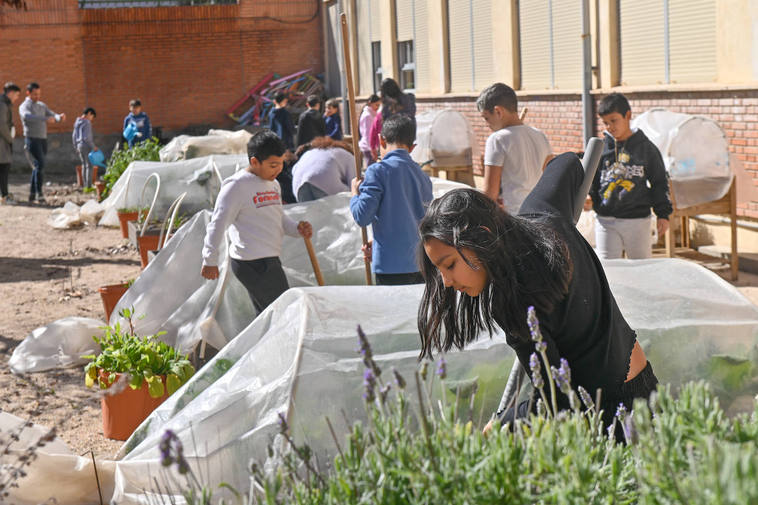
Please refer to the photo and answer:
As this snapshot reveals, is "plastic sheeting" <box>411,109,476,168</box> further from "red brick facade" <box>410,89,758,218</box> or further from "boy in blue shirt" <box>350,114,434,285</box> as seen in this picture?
"boy in blue shirt" <box>350,114,434,285</box>

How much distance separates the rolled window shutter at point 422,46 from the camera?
18.6m

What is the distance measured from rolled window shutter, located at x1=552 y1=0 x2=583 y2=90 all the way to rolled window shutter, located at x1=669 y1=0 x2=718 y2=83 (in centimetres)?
206

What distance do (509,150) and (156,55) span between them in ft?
69.5

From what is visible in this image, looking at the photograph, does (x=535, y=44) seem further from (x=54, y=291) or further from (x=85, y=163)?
(x=85, y=163)

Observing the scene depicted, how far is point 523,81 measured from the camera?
Answer: 1468 cm

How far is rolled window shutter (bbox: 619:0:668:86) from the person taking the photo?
10914 mm

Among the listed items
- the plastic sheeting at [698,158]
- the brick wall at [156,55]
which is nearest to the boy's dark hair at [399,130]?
the plastic sheeting at [698,158]

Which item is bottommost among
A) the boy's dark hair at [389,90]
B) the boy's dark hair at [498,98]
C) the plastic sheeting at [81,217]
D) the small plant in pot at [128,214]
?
the plastic sheeting at [81,217]

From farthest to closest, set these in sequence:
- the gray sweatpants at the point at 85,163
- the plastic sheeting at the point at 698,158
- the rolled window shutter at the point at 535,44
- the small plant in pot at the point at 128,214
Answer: the gray sweatpants at the point at 85,163
the rolled window shutter at the point at 535,44
the small plant in pot at the point at 128,214
the plastic sheeting at the point at 698,158

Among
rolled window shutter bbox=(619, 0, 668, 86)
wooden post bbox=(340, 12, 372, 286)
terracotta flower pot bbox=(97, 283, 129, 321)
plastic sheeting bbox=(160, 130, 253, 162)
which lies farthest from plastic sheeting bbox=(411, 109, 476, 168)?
wooden post bbox=(340, 12, 372, 286)

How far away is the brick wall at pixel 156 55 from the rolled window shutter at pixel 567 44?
1384cm

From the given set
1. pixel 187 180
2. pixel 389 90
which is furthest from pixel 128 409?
pixel 389 90

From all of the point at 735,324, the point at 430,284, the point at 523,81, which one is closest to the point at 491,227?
the point at 430,284

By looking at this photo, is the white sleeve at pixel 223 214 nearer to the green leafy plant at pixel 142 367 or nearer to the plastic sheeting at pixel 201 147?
the green leafy plant at pixel 142 367
